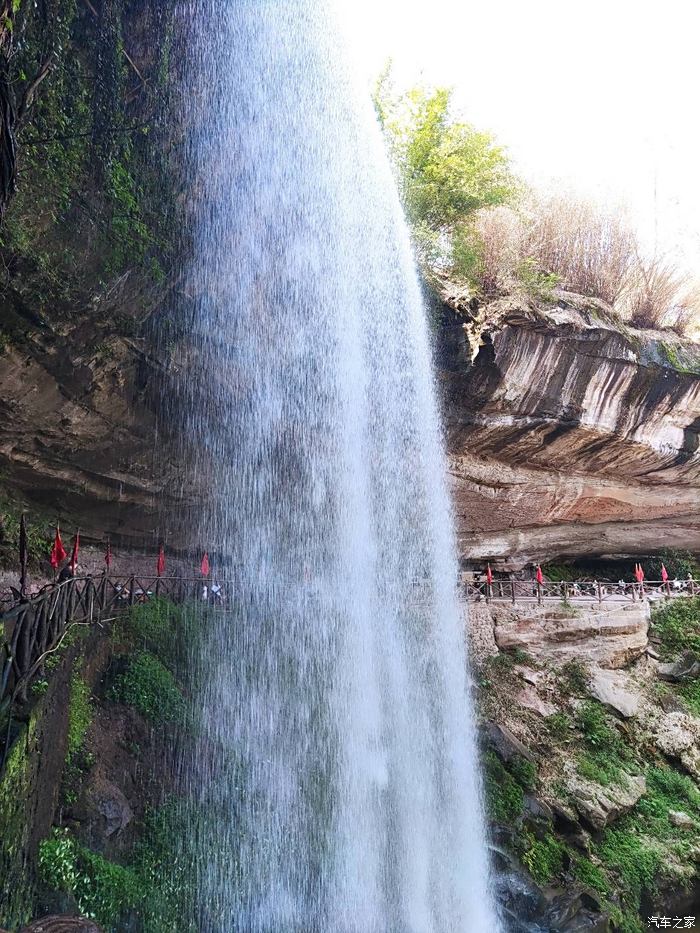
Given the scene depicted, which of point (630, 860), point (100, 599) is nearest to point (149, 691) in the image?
point (100, 599)

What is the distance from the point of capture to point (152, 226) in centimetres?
921

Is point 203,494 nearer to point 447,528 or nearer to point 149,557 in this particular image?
point 149,557

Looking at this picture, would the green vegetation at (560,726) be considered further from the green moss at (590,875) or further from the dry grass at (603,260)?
the dry grass at (603,260)

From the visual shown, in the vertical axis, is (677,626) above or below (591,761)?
above

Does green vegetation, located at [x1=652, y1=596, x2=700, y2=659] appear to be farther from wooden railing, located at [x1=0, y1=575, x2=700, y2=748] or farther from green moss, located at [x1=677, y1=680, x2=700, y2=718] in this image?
green moss, located at [x1=677, y1=680, x2=700, y2=718]

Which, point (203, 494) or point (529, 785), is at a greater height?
point (203, 494)

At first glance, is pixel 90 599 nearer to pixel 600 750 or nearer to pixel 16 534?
pixel 16 534

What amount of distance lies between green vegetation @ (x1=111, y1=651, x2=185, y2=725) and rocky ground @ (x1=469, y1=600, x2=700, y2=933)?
16.8 feet

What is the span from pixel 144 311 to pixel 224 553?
5.88m

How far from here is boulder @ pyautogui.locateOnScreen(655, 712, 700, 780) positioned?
11.9 meters

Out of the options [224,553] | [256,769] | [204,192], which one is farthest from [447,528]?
[204,192]

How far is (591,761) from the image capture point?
11273 millimetres

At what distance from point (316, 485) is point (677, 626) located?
30.0 ft

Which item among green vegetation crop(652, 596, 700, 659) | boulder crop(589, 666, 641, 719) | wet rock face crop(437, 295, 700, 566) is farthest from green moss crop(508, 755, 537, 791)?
wet rock face crop(437, 295, 700, 566)
